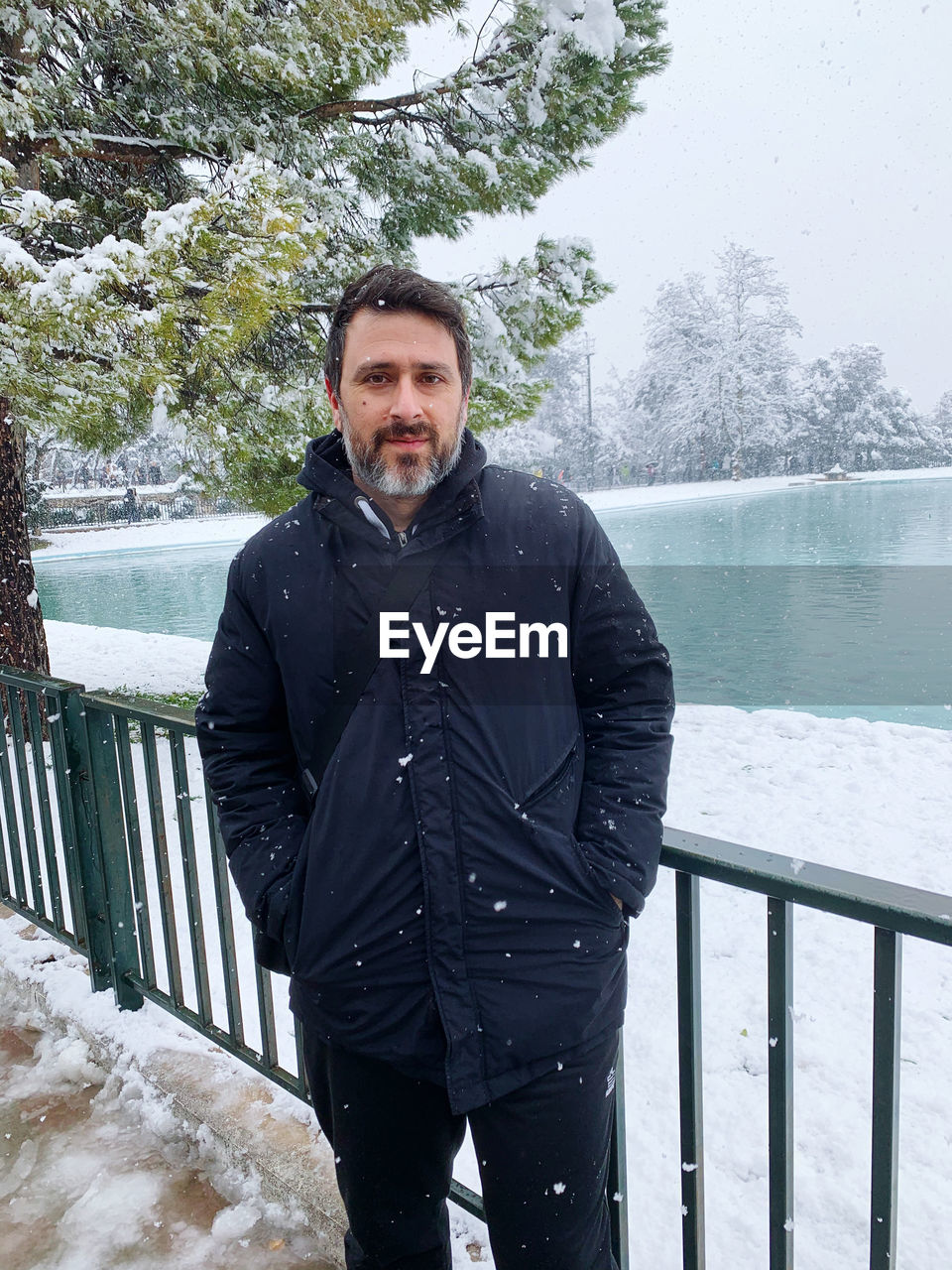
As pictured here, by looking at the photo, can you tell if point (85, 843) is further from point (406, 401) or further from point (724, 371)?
point (724, 371)

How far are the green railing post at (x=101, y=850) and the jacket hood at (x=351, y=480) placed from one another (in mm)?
1486

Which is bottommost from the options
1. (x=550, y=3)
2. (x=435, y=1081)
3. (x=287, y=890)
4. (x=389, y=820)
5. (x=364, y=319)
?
(x=435, y=1081)

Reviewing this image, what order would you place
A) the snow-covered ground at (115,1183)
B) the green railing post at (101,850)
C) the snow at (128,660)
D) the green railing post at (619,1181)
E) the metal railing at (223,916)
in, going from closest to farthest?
1. the metal railing at (223,916)
2. the green railing post at (619,1181)
3. the snow-covered ground at (115,1183)
4. the green railing post at (101,850)
5. the snow at (128,660)

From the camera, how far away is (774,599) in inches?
594

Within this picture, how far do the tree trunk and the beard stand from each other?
19.4 feet

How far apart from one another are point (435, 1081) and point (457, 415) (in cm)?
113

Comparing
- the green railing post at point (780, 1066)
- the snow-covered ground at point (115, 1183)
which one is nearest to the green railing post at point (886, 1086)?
the green railing post at point (780, 1066)

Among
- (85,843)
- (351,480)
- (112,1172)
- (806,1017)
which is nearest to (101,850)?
(85,843)

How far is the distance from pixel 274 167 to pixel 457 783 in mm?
6225

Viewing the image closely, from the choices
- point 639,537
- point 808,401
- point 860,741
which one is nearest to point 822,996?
point 860,741

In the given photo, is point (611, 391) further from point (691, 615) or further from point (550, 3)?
point (550, 3)

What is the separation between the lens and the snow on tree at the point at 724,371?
6931 cm

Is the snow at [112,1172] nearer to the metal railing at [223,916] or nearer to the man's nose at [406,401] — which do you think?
the metal railing at [223,916]

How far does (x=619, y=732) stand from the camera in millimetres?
1511
